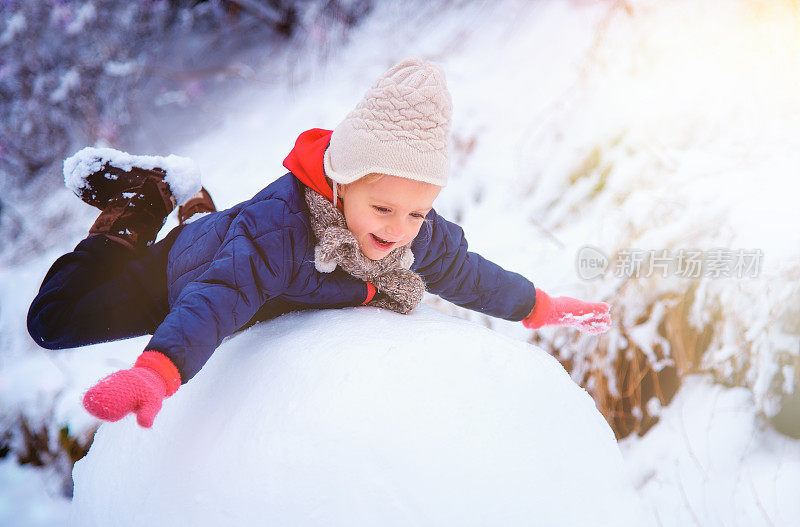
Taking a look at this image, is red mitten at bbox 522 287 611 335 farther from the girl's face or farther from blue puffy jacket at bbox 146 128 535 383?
the girl's face

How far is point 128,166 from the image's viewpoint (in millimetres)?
1300

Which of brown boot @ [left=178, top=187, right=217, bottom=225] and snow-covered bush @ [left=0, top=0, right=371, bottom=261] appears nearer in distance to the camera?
brown boot @ [left=178, top=187, right=217, bottom=225]

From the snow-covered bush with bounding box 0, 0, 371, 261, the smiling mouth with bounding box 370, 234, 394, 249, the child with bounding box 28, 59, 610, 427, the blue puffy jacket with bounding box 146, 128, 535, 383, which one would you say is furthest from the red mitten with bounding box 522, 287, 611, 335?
the snow-covered bush with bounding box 0, 0, 371, 261

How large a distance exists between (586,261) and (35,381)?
7.03 feet

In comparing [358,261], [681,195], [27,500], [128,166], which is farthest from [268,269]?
[27,500]

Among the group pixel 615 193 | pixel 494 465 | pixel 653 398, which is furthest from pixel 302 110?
pixel 494 465

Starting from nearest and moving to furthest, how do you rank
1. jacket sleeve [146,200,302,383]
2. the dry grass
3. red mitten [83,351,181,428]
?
red mitten [83,351,181,428], jacket sleeve [146,200,302,383], the dry grass

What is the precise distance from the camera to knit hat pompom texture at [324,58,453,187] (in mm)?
873

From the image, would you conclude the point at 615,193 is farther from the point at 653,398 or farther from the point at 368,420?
the point at 368,420

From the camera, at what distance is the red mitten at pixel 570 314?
1336 millimetres

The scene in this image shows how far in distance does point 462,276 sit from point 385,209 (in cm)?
38

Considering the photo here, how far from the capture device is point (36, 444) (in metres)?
1.85

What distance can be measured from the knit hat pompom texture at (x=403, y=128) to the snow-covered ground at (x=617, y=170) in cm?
92

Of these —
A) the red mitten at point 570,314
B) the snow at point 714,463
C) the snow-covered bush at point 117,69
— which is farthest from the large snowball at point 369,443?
the snow-covered bush at point 117,69
